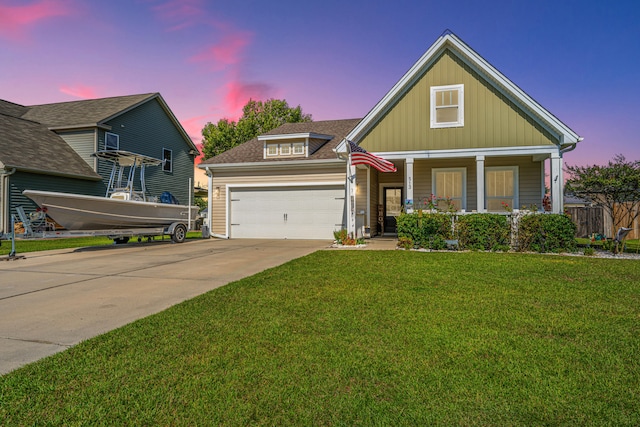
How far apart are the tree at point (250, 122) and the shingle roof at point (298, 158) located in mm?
23352

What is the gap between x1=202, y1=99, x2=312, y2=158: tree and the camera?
41.8 metres

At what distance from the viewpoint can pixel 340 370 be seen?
2.72 m

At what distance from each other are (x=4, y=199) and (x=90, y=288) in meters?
13.1

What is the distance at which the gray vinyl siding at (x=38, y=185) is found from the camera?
1514cm

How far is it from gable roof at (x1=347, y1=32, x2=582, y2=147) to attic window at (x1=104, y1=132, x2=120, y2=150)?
14.2m

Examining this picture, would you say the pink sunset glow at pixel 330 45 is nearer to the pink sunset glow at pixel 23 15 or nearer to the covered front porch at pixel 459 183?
the pink sunset glow at pixel 23 15

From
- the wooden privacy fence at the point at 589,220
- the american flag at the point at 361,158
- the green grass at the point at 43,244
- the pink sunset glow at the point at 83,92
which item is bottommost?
the green grass at the point at 43,244

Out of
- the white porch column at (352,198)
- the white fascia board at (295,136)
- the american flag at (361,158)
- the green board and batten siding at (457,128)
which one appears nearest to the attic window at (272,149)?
the white fascia board at (295,136)

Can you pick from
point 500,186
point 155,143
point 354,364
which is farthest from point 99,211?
point 500,186

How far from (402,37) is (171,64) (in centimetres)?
955

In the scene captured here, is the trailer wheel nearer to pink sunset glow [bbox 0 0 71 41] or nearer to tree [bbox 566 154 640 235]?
pink sunset glow [bbox 0 0 71 41]

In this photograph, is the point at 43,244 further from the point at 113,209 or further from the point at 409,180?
the point at 409,180

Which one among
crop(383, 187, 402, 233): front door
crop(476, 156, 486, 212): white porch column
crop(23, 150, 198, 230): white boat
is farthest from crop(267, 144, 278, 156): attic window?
crop(476, 156, 486, 212): white porch column

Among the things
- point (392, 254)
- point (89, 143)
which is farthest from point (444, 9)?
point (89, 143)
